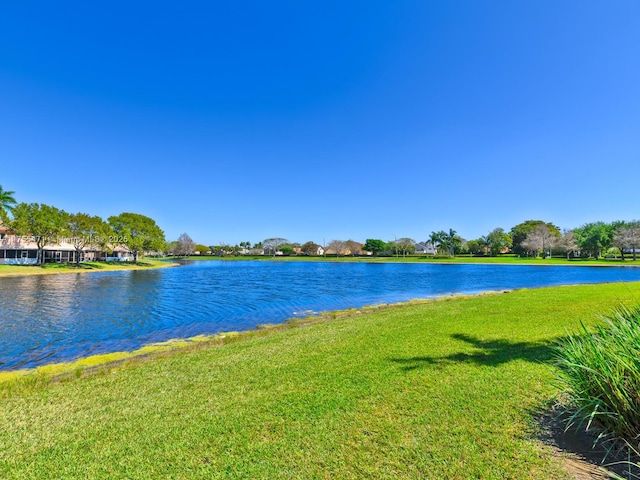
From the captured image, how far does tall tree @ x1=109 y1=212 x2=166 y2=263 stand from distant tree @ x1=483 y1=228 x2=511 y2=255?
92.4 metres

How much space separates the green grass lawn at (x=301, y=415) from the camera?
3.02m

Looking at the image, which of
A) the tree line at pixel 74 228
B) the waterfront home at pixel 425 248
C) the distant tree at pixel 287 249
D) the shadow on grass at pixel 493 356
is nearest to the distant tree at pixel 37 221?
the tree line at pixel 74 228

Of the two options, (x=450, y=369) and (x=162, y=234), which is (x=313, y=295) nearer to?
(x=450, y=369)

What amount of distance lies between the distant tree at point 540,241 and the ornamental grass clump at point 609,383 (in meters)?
96.2

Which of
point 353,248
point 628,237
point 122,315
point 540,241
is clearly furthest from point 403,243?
point 122,315

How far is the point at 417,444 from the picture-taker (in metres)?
3.23

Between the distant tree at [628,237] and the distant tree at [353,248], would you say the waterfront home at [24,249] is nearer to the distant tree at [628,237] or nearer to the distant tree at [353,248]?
the distant tree at [353,248]

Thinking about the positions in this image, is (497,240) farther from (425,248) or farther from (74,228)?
(74,228)

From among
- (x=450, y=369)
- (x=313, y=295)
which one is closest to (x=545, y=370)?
(x=450, y=369)

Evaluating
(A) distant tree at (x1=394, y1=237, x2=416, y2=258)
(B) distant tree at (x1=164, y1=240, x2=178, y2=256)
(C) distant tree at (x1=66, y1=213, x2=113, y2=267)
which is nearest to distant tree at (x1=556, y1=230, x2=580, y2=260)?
(A) distant tree at (x1=394, y1=237, x2=416, y2=258)

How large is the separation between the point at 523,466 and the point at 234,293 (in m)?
21.7

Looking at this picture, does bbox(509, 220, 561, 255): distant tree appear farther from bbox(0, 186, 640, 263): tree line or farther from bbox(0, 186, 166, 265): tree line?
bbox(0, 186, 166, 265): tree line

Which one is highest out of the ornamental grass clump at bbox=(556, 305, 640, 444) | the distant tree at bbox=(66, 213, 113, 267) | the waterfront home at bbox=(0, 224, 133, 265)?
the distant tree at bbox=(66, 213, 113, 267)

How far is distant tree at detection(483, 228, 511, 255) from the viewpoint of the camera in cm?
9650
